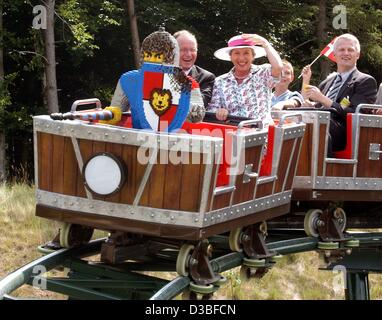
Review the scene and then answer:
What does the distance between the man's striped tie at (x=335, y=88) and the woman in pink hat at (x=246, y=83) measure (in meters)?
0.79

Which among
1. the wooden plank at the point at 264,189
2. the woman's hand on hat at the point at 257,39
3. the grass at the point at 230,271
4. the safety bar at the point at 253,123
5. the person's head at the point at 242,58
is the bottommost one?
the grass at the point at 230,271

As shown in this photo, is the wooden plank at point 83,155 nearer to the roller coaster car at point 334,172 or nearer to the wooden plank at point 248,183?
the wooden plank at point 248,183

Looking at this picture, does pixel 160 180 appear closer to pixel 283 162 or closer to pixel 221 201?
pixel 221 201

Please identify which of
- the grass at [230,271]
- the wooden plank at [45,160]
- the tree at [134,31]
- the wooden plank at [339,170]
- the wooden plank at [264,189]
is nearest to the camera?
the wooden plank at [45,160]

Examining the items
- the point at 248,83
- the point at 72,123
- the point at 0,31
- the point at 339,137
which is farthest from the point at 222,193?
the point at 0,31

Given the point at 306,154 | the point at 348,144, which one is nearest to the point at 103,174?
the point at 306,154

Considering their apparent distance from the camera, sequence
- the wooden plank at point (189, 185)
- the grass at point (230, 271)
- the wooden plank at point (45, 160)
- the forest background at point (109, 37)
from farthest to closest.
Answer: the forest background at point (109, 37)
the grass at point (230, 271)
the wooden plank at point (45, 160)
the wooden plank at point (189, 185)

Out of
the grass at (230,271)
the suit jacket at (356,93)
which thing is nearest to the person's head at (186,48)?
the suit jacket at (356,93)

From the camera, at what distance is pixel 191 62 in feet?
19.7

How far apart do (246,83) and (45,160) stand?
1761 millimetres

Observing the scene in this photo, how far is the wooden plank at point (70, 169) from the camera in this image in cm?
466

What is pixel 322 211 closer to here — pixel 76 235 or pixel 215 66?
pixel 76 235

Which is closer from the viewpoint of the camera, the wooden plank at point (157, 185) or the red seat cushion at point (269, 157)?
the wooden plank at point (157, 185)

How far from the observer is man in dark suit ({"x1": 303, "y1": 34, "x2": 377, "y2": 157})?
5949 millimetres
